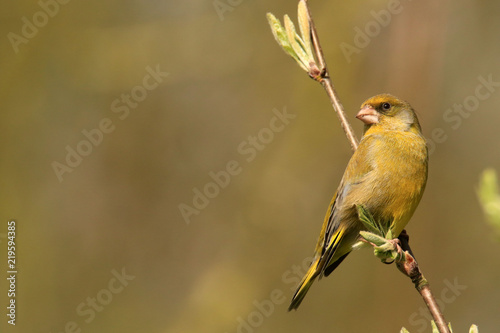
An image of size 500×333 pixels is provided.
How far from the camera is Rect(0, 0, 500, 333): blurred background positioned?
24.6 ft

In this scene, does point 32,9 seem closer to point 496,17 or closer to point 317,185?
point 317,185

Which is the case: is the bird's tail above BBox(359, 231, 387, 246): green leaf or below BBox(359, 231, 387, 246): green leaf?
below

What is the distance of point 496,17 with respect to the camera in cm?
795

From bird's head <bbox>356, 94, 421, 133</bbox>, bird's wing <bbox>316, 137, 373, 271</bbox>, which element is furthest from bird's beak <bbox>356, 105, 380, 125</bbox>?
bird's wing <bbox>316, 137, 373, 271</bbox>

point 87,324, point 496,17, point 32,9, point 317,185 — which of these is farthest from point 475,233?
point 32,9

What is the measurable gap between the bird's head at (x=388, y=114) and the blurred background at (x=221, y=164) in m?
2.69

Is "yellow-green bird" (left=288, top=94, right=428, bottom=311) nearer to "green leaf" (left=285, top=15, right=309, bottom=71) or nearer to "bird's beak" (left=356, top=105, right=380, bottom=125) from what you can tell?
"bird's beak" (left=356, top=105, right=380, bottom=125)

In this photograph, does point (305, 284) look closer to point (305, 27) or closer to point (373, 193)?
point (373, 193)

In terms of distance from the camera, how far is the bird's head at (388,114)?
491 centimetres

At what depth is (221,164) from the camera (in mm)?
8578

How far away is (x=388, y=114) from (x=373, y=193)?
965 mm

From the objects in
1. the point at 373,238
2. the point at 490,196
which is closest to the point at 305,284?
the point at 373,238

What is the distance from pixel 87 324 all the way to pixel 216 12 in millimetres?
4423

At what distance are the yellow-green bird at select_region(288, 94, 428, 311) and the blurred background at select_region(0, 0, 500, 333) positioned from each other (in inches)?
125
